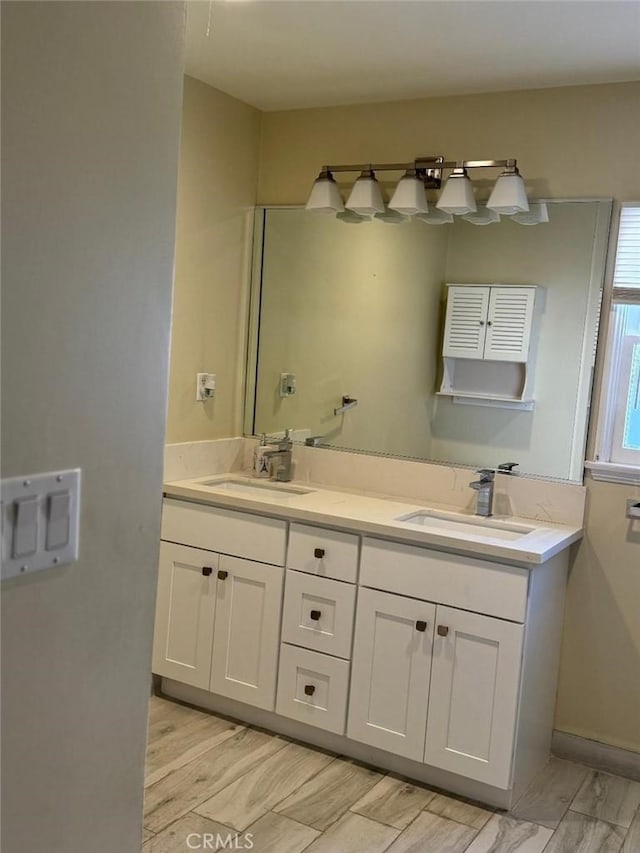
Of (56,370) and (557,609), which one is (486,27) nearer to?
(557,609)

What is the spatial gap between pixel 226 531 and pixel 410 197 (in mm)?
1390

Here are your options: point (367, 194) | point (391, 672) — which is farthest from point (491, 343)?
point (391, 672)

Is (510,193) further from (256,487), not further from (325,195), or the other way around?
(256,487)

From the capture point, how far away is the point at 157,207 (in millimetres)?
1038

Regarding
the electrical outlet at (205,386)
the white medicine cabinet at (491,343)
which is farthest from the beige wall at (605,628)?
the electrical outlet at (205,386)

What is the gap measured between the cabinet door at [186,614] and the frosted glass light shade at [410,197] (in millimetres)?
1450

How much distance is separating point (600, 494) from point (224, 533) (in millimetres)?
1330

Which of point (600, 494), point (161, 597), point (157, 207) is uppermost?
point (157, 207)

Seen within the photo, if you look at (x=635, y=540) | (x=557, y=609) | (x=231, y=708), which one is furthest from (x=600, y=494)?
(x=231, y=708)

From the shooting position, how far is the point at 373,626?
2787 millimetres

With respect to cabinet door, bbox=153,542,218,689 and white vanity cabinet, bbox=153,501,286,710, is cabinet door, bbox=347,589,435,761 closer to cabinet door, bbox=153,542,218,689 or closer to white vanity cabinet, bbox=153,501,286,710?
white vanity cabinet, bbox=153,501,286,710

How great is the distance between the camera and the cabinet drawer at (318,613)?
284cm

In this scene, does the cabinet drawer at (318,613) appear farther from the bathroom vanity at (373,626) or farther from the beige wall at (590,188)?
the beige wall at (590,188)

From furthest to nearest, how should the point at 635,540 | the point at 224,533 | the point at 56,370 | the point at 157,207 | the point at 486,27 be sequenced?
the point at 224,533, the point at 635,540, the point at 486,27, the point at 157,207, the point at 56,370
